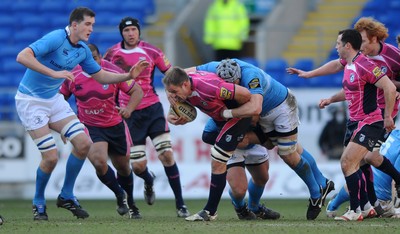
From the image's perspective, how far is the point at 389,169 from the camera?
11.7 m

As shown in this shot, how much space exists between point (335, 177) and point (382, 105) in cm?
600

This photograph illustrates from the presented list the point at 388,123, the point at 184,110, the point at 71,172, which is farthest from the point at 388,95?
the point at 71,172

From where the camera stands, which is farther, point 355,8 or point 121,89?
point 355,8

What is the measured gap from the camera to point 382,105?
11570 mm

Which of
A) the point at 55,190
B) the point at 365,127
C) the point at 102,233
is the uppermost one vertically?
the point at 365,127

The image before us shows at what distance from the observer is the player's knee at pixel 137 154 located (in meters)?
13.1

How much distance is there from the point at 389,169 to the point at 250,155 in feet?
5.21

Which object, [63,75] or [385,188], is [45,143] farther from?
[385,188]

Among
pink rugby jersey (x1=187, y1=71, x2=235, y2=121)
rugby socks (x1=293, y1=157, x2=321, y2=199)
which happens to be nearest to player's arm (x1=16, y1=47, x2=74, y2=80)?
pink rugby jersey (x1=187, y1=71, x2=235, y2=121)

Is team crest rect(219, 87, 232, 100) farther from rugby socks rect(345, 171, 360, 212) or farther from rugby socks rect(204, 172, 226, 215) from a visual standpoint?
rugby socks rect(345, 171, 360, 212)

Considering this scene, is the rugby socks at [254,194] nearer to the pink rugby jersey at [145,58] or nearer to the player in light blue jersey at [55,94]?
the player in light blue jersey at [55,94]

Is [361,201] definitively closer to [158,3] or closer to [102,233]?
[102,233]

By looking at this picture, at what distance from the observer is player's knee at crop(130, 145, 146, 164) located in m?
13.1

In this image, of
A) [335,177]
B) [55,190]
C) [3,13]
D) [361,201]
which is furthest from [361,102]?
[3,13]
